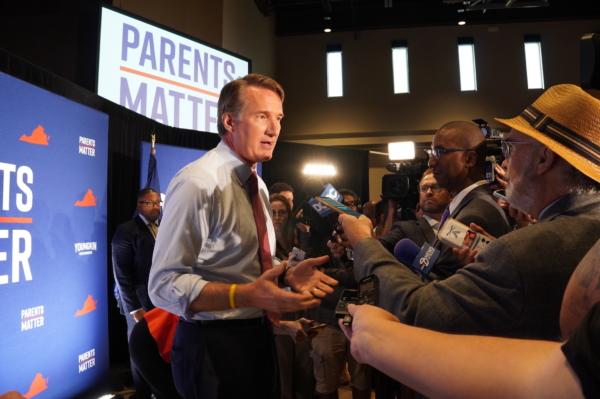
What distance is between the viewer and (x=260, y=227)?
1571 mm

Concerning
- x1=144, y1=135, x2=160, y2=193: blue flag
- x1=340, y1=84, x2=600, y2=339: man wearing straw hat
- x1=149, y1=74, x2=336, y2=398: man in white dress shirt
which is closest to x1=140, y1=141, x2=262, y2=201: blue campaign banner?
x1=144, y1=135, x2=160, y2=193: blue flag

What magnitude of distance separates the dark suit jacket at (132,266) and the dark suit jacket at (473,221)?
242 centimetres

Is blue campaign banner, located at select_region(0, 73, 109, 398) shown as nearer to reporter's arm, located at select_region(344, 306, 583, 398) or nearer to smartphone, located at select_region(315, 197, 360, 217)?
smartphone, located at select_region(315, 197, 360, 217)

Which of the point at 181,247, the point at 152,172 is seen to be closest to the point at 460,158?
the point at 181,247

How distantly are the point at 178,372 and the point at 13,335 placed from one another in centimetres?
141

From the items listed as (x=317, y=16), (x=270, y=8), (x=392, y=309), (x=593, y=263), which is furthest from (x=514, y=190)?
(x=317, y=16)

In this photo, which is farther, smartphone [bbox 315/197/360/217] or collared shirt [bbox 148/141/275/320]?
smartphone [bbox 315/197/360/217]

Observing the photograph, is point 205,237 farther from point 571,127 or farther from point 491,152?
point 491,152

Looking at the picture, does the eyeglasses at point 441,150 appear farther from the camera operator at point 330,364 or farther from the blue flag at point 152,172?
the blue flag at point 152,172

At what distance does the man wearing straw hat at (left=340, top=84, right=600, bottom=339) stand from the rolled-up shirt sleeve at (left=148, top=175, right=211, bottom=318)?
0.56 meters

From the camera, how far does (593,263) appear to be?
56 cm

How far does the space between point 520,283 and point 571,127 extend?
0.41 metres

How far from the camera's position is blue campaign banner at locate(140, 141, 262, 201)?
391cm

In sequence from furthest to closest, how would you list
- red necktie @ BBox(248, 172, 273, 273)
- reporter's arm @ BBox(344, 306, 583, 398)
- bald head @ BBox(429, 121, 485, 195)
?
bald head @ BBox(429, 121, 485, 195), red necktie @ BBox(248, 172, 273, 273), reporter's arm @ BBox(344, 306, 583, 398)
